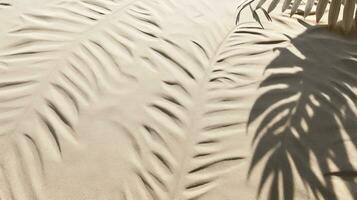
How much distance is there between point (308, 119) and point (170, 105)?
55cm

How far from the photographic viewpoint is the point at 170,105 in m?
1.90

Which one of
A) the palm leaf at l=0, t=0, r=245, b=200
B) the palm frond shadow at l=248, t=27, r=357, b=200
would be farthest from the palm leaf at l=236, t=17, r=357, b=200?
the palm leaf at l=0, t=0, r=245, b=200

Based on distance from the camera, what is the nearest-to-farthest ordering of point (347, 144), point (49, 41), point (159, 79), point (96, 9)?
point (347, 144)
point (159, 79)
point (49, 41)
point (96, 9)

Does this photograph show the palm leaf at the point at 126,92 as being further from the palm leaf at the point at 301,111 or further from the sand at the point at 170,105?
the palm leaf at the point at 301,111

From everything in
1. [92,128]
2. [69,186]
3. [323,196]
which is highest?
[92,128]

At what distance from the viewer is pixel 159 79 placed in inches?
79.4

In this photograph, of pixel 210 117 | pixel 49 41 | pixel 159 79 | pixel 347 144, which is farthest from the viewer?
pixel 49 41

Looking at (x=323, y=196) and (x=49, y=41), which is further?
(x=49, y=41)

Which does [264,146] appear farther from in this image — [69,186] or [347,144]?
[69,186]

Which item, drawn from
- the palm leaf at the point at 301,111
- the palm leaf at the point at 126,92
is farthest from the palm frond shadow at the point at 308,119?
the palm leaf at the point at 126,92

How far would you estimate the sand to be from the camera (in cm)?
160

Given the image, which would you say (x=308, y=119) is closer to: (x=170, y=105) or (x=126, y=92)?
(x=170, y=105)

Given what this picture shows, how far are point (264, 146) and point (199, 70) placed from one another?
1.83 ft

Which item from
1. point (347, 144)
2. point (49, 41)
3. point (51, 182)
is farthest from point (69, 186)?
point (347, 144)
